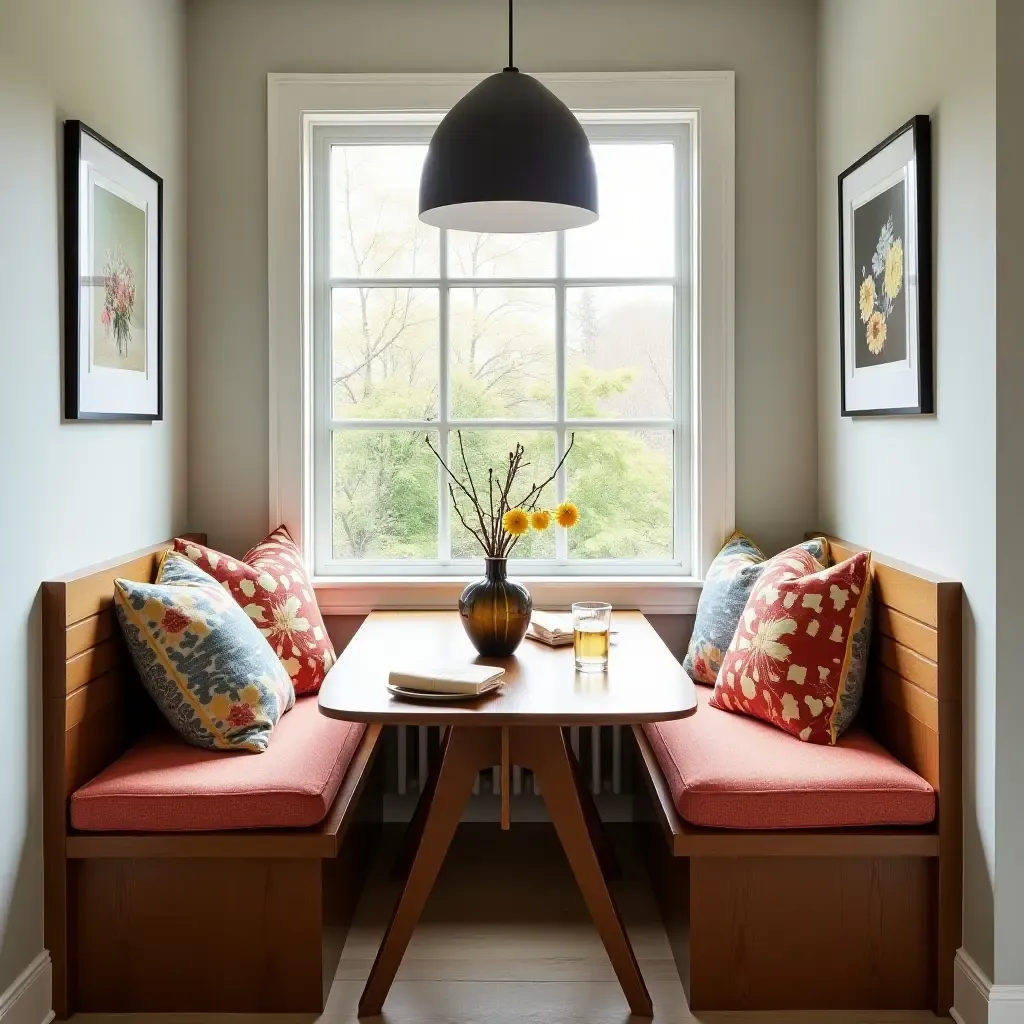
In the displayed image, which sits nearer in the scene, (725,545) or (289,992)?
(289,992)

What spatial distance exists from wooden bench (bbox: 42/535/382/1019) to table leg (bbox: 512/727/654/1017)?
45 centimetres

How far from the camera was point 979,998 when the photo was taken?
2.26 metres

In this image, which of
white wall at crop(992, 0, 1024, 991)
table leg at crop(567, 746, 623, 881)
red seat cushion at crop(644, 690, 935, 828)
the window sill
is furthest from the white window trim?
white wall at crop(992, 0, 1024, 991)

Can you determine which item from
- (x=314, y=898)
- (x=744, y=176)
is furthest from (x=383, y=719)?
(x=744, y=176)

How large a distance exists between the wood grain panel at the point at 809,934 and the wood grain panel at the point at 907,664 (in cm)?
39

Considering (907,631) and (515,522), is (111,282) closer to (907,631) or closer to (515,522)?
(515,522)

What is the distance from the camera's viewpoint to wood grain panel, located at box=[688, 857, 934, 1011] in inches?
93.7

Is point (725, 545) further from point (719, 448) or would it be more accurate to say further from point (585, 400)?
point (585, 400)

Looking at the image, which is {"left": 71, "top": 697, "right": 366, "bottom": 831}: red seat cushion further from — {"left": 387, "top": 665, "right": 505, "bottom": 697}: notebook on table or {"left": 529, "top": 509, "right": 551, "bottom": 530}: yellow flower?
{"left": 529, "top": 509, "right": 551, "bottom": 530}: yellow flower

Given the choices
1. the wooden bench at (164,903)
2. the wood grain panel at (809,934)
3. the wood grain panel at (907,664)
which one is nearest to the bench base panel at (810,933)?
the wood grain panel at (809,934)

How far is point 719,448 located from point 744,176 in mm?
837

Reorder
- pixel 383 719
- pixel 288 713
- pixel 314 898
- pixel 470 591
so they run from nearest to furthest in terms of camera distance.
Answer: pixel 383 719 < pixel 314 898 < pixel 470 591 < pixel 288 713

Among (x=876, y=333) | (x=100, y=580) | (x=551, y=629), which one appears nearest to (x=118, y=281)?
(x=100, y=580)

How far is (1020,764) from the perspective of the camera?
2.20 metres
